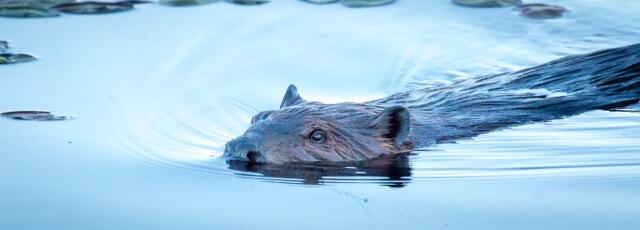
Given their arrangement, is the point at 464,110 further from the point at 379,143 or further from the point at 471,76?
the point at 471,76

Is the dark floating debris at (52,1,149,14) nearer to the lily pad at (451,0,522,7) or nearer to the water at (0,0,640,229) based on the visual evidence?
the water at (0,0,640,229)

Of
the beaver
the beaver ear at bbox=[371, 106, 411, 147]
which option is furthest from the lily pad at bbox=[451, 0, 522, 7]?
the beaver ear at bbox=[371, 106, 411, 147]

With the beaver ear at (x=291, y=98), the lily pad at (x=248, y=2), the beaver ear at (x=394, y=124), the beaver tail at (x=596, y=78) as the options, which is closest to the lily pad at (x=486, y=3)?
the lily pad at (x=248, y=2)

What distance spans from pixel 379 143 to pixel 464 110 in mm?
774

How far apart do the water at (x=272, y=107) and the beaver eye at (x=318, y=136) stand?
1.05 feet

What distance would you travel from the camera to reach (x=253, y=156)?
7.05m

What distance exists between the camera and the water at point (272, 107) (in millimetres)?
6309

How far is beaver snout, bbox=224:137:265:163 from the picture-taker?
277 inches

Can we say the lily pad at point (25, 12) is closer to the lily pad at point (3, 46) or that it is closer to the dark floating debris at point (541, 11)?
the lily pad at point (3, 46)

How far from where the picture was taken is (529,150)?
7.50 meters

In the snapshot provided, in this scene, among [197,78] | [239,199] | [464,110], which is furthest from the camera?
[197,78]

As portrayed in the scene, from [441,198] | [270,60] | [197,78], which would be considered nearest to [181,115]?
[197,78]

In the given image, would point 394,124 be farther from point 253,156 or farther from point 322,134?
point 253,156

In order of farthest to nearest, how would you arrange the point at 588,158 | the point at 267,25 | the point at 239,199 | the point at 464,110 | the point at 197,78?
1. the point at 267,25
2. the point at 197,78
3. the point at 464,110
4. the point at 588,158
5. the point at 239,199
